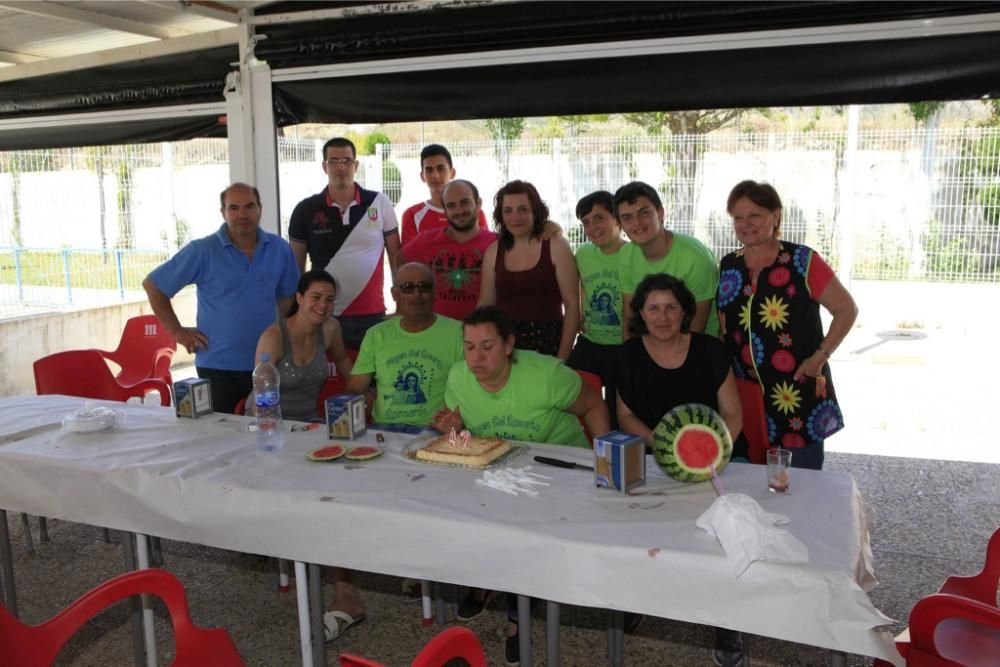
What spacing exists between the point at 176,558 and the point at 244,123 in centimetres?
264

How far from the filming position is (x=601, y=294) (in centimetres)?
365

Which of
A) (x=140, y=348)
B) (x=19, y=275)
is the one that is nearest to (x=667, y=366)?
(x=140, y=348)

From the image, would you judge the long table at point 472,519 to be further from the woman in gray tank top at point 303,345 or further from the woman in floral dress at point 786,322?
the woman in floral dress at point 786,322

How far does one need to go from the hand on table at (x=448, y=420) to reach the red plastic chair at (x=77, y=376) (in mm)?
2359

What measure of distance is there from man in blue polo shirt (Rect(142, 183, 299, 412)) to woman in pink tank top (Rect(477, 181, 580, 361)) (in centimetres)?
111

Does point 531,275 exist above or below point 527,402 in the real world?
above

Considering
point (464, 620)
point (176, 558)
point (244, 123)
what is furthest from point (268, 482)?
point (244, 123)

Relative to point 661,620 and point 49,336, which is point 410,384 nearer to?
point 661,620

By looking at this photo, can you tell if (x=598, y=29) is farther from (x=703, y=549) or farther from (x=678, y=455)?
(x=703, y=549)

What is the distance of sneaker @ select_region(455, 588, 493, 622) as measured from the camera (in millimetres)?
3029

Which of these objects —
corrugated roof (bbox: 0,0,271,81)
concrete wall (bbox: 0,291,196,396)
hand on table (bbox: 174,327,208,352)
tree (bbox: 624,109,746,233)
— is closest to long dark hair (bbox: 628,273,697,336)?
hand on table (bbox: 174,327,208,352)

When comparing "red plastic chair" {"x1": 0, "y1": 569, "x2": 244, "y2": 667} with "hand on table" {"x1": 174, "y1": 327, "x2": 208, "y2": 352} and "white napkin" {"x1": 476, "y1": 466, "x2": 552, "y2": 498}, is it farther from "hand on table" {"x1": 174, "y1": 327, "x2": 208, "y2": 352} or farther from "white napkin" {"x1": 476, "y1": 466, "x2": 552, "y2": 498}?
"hand on table" {"x1": 174, "y1": 327, "x2": 208, "y2": 352}

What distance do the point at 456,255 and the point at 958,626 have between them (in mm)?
2578

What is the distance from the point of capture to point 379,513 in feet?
7.18
